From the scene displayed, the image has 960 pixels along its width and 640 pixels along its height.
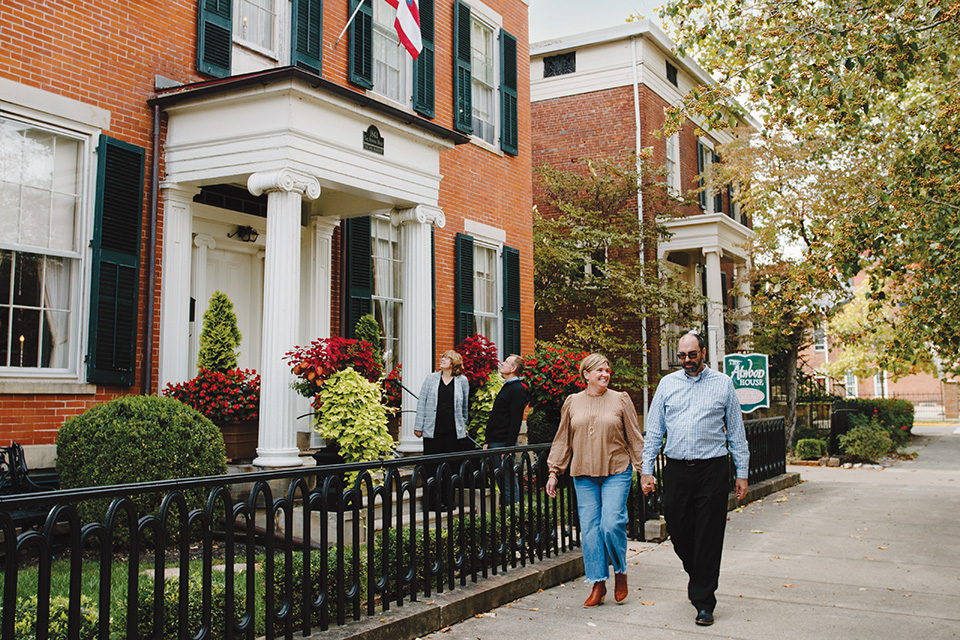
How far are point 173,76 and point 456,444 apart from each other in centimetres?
485

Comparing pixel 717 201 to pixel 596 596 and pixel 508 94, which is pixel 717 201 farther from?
pixel 596 596

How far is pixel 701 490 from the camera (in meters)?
5.65

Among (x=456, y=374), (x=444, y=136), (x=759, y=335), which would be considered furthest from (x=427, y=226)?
(x=759, y=335)

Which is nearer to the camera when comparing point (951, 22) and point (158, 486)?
point (158, 486)

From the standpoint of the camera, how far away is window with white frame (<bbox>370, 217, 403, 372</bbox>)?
11516 mm

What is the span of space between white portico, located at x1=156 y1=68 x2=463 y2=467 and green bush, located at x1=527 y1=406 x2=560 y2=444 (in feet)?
12.0

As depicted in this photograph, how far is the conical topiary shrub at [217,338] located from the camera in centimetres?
845

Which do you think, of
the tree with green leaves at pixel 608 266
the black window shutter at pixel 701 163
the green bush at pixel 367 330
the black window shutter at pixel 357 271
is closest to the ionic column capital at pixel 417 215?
the black window shutter at pixel 357 271

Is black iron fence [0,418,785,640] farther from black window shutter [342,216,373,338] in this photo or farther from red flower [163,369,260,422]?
black window shutter [342,216,373,338]

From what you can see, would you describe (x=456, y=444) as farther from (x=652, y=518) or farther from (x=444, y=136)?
(x=444, y=136)

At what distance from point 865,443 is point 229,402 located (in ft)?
49.9

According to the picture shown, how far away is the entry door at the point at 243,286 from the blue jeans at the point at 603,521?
5.14 metres

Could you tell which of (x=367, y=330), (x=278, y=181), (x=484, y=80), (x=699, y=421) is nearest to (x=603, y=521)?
(x=699, y=421)

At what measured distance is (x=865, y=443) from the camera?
18.6m
